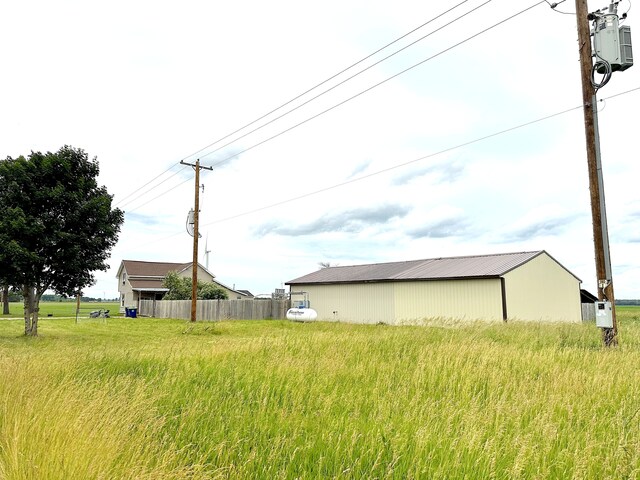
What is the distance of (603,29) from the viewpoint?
10797 mm

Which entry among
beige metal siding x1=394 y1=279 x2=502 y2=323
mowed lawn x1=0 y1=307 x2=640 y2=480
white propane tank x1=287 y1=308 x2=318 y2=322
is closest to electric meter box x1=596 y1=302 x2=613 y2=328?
mowed lawn x1=0 y1=307 x2=640 y2=480

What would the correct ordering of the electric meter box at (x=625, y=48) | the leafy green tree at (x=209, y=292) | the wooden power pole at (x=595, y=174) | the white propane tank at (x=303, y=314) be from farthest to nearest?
1. the leafy green tree at (x=209, y=292)
2. the white propane tank at (x=303, y=314)
3. the electric meter box at (x=625, y=48)
4. the wooden power pole at (x=595, y=174)

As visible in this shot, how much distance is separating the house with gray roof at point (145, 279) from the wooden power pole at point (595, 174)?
44553mm

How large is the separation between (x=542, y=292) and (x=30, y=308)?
2735 cm

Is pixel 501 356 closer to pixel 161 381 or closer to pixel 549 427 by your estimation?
pixel 549 427

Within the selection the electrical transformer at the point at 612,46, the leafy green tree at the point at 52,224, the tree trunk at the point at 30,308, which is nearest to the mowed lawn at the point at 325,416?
the electrical transformer at the point at 612,46

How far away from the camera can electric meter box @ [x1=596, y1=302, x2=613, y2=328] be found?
33.2 ft

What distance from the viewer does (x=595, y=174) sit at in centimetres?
1069

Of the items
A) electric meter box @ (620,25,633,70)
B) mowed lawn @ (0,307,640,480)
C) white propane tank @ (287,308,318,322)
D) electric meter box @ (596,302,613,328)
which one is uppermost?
electric meter box @ (620,25,633,70)

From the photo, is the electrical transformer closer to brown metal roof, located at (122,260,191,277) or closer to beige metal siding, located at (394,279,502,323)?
beige metal siding, located at (394,279,502,323)

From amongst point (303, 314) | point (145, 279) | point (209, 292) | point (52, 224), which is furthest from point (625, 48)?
point (145, 279)

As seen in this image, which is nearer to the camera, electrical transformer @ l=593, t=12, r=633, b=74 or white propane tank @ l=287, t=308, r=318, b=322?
electrical transformer @ l=593, t=12, r=633, b=74

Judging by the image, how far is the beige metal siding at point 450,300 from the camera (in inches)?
960

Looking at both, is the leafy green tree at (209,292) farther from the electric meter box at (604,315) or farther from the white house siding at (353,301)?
the electric meter box at (604,315)
